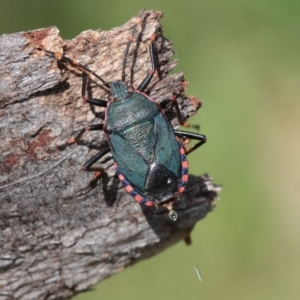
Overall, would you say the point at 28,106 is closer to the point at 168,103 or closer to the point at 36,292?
the point at 168,103

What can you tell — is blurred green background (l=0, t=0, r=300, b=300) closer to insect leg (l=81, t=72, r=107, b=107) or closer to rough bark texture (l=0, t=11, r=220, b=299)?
rough bark texture (l=0, t=11, r=220, b=299)

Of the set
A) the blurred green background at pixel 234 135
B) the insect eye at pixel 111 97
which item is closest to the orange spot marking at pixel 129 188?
the insect eye at pixel 111 97

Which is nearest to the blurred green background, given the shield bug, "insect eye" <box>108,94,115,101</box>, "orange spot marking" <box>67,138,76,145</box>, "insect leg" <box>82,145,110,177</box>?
the shield bug

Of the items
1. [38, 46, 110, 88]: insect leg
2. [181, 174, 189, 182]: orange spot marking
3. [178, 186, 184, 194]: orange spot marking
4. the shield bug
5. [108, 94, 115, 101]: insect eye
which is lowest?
[178, 186, 184, 194]: orange spot marking

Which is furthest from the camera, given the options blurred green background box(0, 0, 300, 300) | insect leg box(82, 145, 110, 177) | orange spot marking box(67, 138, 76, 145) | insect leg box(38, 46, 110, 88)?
blurred green background box(0, 0, 300, 300)

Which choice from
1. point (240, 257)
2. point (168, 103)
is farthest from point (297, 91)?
point (168, 103)
